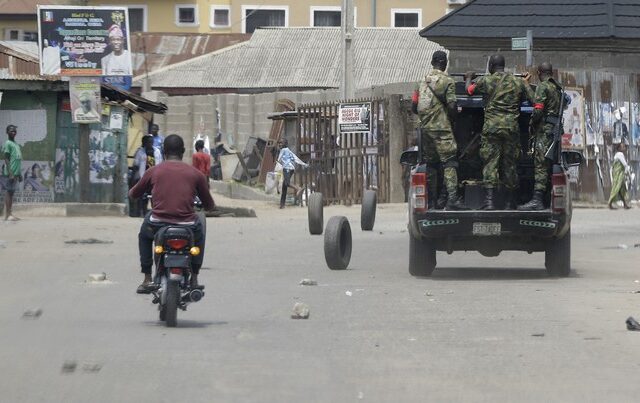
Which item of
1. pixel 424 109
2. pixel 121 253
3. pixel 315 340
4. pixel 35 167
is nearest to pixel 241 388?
pixel 315 340

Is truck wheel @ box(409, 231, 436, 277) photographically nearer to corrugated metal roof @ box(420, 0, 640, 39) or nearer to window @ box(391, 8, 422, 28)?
corrugated metal roof @ box(420, 0, 640, 39)

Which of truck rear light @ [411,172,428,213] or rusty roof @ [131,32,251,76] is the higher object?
rusty roof @ [131,32,251,76]

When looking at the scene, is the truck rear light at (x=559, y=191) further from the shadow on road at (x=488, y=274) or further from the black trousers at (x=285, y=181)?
the black trousers at (x=285, y=181)

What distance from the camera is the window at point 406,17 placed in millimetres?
68250

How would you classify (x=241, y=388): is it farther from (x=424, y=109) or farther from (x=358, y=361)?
(x=424, y=109)

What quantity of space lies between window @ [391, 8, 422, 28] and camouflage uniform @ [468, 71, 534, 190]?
5287 cm

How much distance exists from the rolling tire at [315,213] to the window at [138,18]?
47.1m

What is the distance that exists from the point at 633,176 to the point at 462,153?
16890 mm

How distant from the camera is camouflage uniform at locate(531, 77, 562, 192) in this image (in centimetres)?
1566

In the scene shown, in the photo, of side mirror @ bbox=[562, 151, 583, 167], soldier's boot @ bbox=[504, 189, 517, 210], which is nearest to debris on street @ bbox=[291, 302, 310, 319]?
soldier's boot @ bbox=[504, 189, 517, 210]

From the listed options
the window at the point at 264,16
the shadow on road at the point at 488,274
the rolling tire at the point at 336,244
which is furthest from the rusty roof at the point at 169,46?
the shadow on road at the point at 488,274

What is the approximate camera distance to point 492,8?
114 feet

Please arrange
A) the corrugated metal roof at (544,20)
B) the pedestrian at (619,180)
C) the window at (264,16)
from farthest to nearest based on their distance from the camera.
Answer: the window at (264,16)
the corrugated metal roof at (544,20)
the pedestrian at (619,180)

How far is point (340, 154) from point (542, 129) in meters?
18.1
